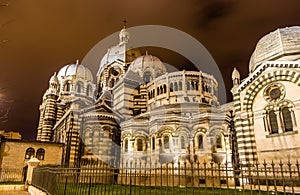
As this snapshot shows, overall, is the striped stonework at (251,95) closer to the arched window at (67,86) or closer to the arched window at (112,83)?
the arched window at (112,83)

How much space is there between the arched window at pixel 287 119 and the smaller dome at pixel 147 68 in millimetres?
23469

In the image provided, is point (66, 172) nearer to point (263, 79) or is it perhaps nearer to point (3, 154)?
point (263, 79)

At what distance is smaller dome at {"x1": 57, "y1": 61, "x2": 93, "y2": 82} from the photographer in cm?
4353

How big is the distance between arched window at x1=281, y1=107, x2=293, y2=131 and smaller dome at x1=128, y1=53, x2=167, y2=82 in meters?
23.5

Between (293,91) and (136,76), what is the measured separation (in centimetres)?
2382

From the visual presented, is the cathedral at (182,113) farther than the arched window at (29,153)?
No

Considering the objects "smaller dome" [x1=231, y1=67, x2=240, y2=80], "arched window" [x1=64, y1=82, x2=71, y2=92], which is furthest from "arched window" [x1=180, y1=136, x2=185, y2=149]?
"arched window" [x1=64, y1=82, x2=71, y2=92]

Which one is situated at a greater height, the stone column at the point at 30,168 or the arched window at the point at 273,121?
the arched window at the point at 273,121

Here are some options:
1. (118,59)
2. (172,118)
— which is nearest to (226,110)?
(172,118)

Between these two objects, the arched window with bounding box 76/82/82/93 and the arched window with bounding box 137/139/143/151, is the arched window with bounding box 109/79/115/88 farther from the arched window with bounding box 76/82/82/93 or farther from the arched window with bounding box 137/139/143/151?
the arched window with bounding box 137/139/143/151

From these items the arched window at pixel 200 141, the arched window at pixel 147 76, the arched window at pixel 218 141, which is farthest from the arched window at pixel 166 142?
the arched window at pixel 147 76

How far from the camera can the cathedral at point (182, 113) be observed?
613 inches

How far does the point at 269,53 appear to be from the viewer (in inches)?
797

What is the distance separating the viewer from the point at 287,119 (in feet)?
49.5
